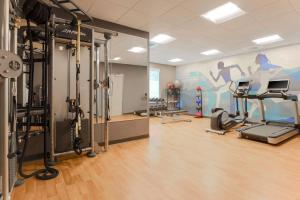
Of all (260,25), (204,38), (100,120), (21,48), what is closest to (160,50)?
(204,38)

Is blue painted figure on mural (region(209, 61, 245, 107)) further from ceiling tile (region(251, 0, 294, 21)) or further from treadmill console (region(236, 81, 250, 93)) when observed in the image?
ceiling tile (region(251, 0, 294, 21))

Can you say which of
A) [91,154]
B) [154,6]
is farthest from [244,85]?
[91,154]

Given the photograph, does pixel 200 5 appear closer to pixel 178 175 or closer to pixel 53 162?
pixel 178 175

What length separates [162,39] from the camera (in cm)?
519

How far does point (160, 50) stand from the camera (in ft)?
21.2

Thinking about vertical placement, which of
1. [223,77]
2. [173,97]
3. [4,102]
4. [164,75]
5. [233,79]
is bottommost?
[4,102]

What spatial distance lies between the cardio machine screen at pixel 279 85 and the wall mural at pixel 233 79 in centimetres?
93

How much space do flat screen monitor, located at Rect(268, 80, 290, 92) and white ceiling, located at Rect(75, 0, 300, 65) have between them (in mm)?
1265

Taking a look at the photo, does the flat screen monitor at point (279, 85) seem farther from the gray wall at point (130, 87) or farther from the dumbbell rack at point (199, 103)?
the gray wall at point (130, 87)

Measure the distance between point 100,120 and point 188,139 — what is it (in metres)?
2.21

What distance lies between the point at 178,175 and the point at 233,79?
604cm

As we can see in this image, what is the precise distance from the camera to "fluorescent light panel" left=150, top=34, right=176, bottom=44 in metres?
4.91

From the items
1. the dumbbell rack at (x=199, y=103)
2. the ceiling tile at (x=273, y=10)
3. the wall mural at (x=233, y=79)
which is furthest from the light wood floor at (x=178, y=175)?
the dumbbell rack at (x=199, y=103)

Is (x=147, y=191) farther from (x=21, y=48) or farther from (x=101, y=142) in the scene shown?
(x=21, y=48)
